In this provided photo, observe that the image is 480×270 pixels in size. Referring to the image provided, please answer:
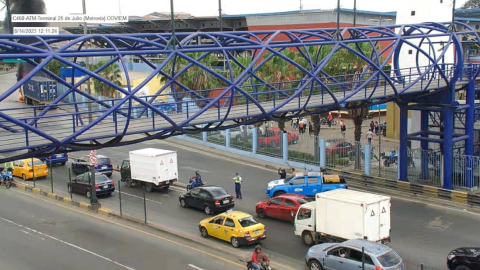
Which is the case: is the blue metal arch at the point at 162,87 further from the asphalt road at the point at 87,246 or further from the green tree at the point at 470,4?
the green tree at the point at 470,4

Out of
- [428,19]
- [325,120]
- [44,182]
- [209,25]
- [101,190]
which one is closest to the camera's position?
[101,190]

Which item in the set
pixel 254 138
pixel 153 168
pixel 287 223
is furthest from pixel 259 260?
pixel 254 138

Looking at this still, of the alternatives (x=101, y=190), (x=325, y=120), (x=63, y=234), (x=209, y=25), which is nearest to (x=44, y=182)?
(x=101, y=190)

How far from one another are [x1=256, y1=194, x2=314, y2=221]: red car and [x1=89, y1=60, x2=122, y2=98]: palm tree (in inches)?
1178

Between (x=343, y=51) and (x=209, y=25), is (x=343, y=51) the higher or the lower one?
the lower one

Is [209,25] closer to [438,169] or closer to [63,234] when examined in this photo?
[438,169]

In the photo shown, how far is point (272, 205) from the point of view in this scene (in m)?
23.6

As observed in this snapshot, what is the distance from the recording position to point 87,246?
20906 mm

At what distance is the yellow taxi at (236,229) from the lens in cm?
1992

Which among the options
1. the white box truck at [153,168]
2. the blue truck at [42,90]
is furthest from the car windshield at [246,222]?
the blue truck at [42,90]

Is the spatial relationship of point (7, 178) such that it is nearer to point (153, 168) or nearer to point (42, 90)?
point (153, 168)

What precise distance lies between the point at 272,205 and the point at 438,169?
10548 millimetres

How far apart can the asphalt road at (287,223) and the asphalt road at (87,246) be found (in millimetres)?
1491

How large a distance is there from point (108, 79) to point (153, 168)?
25.3 meters
